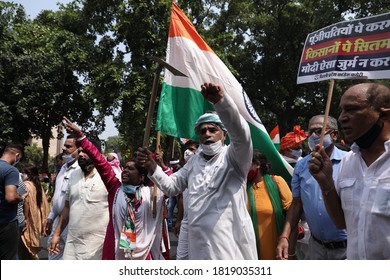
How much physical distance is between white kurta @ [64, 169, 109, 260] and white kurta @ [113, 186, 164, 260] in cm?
61

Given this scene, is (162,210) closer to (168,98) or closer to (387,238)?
(168,98)

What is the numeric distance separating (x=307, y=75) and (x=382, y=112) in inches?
55.0

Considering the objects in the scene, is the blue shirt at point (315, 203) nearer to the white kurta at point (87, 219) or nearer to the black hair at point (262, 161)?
the black hair at point (262, 161)

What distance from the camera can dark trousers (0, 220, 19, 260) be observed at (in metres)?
6.07

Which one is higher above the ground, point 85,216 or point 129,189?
point 129,189

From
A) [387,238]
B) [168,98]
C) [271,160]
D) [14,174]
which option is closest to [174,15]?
[168,98]

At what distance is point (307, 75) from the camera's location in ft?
13.8

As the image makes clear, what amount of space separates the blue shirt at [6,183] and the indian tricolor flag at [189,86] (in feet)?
5.33

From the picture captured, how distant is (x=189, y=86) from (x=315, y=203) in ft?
7.44

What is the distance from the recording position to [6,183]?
5844 millimetres

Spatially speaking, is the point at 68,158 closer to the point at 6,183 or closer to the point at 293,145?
the point at 6,183

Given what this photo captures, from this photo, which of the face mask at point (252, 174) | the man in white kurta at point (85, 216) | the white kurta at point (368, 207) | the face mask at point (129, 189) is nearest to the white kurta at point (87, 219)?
the man in white kurta at point (85, 216)

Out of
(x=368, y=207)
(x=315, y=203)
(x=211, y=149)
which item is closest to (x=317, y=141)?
(x=315, y=203)

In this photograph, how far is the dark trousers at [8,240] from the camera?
239 inches
